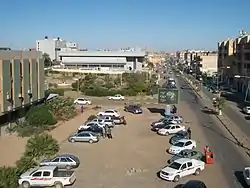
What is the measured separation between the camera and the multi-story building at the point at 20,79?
3280 cm

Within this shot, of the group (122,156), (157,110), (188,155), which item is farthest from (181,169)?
(157,110)

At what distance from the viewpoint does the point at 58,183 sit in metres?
20.1

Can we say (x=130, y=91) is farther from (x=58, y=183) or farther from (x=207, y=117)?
(x=58, y=183)

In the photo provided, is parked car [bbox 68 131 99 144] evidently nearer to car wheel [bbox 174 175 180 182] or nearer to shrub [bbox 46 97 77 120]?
shrub [bbox 46 97 77 120]

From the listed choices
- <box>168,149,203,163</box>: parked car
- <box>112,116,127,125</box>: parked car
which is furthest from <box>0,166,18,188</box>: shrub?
<box>112,116,127,125</box>: parked car

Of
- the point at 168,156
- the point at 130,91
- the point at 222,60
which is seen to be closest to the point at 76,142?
the point at 168,156

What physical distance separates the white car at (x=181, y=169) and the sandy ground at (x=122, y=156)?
289 mm

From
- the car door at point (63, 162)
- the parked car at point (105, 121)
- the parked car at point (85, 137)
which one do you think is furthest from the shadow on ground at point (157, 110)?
the car door at point (63, 162)

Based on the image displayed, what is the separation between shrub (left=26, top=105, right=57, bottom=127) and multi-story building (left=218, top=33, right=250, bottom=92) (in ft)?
116

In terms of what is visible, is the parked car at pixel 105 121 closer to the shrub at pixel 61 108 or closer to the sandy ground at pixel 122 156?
the sandy ground at pixel 122 156

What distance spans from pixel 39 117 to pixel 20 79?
3546 mm

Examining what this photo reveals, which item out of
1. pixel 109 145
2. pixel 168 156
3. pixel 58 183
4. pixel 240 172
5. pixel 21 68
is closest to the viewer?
pixel 58 183

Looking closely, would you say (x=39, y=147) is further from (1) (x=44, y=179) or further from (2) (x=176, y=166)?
(2) (x=176, y=166)

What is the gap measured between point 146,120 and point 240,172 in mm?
20705
